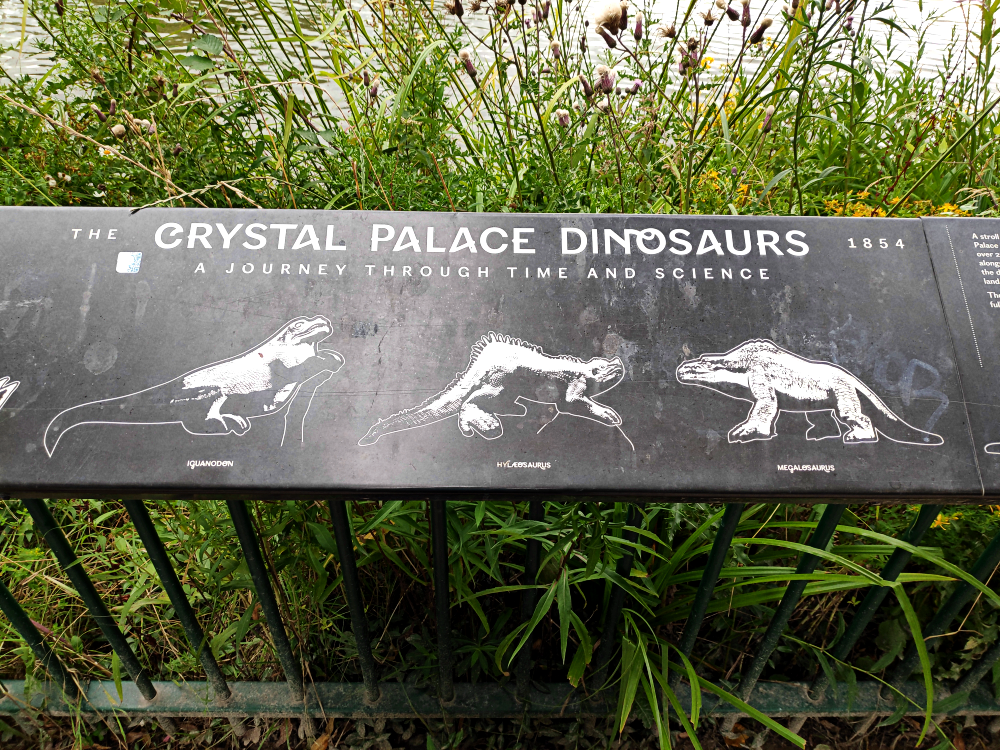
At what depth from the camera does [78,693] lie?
5.79 feet

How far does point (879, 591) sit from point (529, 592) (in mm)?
787

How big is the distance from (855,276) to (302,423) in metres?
1.08

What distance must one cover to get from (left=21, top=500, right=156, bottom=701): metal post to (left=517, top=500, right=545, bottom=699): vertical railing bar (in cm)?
94

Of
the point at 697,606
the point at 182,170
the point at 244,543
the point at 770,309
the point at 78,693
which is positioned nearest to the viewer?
the point at 770,309

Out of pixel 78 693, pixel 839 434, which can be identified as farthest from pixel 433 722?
pixel 839 434

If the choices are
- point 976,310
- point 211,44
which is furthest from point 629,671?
point 211,44

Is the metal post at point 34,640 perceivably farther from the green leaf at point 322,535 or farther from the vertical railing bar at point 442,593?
the vertical railing bar at point 442,593

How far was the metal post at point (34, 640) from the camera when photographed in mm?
1515

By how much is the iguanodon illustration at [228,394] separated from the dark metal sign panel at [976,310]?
114 centimetres

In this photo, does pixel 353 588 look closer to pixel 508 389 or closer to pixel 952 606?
pixel 508 389

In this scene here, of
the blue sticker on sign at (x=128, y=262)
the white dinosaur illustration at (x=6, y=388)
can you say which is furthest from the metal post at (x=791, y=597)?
the white dinosaur illustration at (x=6, y=388)

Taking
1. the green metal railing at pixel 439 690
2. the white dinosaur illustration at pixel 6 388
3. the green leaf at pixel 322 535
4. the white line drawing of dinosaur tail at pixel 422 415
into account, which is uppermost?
the white dinosaur illustration at pixel 6 388

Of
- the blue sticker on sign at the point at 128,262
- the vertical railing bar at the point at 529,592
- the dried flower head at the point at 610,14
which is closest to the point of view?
the blue sticker on sign at the point at 128,262

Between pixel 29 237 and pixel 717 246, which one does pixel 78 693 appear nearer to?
pixel 29 237
